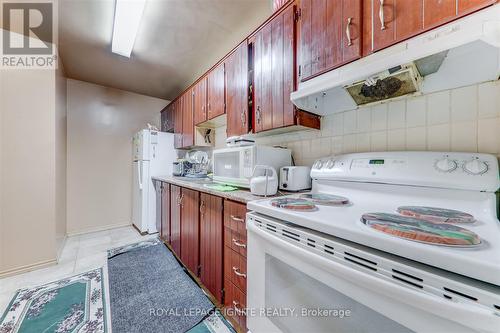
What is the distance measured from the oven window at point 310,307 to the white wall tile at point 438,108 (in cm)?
94

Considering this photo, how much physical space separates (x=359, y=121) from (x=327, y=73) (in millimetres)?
403

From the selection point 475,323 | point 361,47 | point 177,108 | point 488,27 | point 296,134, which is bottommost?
point 475,323

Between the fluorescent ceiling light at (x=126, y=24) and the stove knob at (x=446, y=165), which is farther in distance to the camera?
the fluorescent ceiling light at (x=126, y=24)

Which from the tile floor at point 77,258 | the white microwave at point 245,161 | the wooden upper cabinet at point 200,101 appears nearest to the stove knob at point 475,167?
the white microwave at point 245,161

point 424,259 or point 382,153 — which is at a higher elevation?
point 382,153

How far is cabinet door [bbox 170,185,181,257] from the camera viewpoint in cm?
204

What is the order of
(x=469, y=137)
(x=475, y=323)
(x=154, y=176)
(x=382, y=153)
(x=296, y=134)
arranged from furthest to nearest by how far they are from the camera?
(x=154, y=176)
(x=296, y=134)
(x=382, y=153)
(x=469, y=137)
(x=475, y=323)

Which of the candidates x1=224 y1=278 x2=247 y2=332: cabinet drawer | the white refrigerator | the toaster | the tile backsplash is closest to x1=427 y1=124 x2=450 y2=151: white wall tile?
the tile backsplash

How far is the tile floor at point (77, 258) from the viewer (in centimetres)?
175

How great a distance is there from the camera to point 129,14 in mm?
1662

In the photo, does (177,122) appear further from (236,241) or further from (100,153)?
(236,241)

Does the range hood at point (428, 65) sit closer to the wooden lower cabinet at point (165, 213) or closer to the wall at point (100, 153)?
the wooden lower cabinet at point (165, 213)

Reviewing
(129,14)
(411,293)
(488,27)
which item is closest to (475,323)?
(411,293)

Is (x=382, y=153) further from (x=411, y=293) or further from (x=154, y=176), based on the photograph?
(x=154, y=176)
